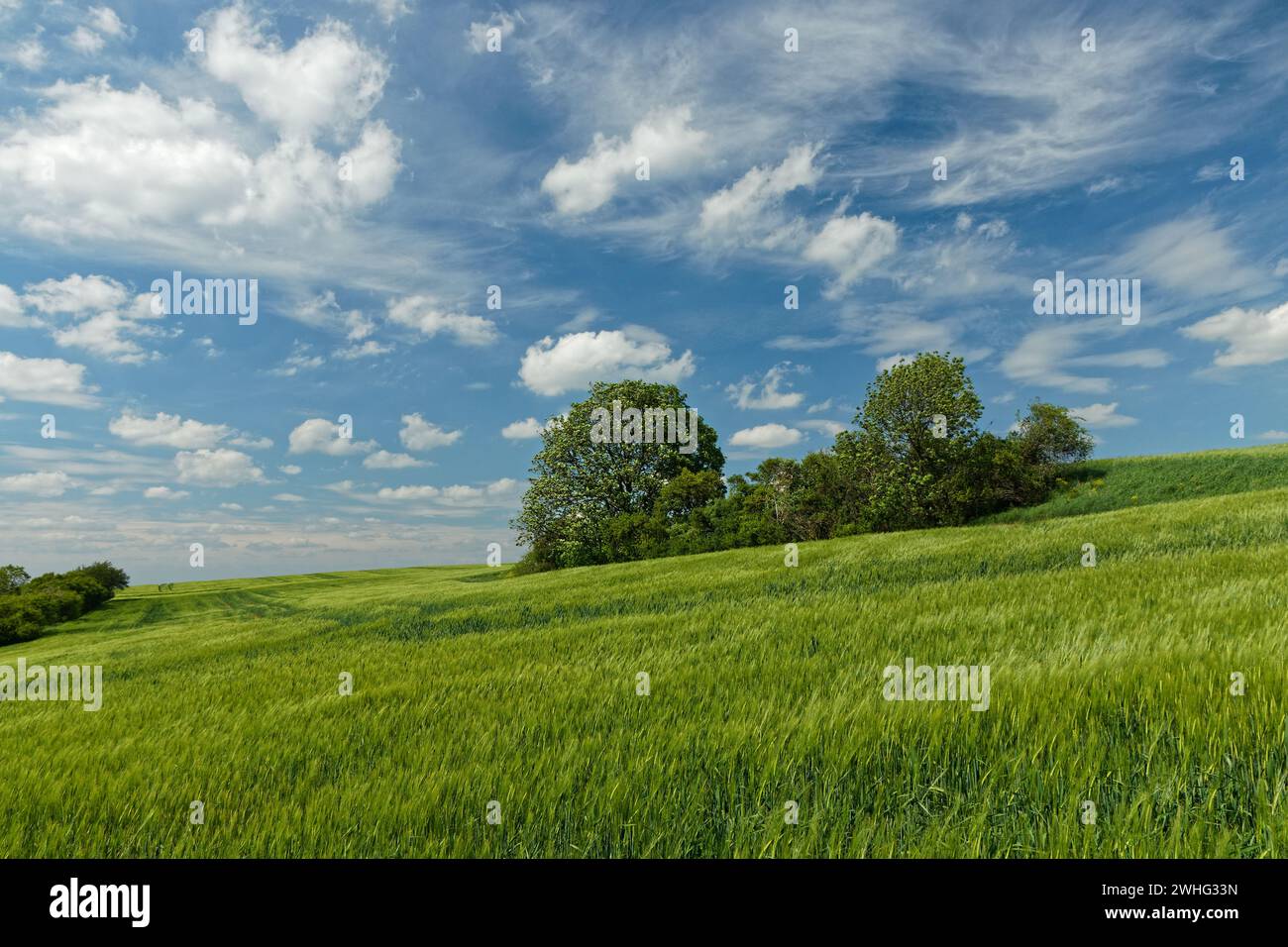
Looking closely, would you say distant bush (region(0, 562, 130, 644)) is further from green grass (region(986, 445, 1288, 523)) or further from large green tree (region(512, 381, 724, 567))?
green grass (region(986, 445, 1288, 523))

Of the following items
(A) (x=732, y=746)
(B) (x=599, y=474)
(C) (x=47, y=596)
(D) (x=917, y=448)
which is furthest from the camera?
(B) (x=599, y=474)

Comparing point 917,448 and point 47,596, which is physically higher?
point 917,448

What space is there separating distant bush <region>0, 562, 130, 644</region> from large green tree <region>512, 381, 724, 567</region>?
3826 centimetres

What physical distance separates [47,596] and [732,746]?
69.6m

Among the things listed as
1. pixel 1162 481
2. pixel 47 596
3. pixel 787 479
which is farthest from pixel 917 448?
pixel 47 596

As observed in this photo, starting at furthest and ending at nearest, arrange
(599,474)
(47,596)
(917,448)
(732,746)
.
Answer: (599,474), (47,596), (917,448), (732,746)

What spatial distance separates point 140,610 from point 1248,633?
230 feet

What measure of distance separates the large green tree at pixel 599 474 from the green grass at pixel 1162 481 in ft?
85.0

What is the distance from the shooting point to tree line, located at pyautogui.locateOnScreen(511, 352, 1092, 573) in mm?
43250

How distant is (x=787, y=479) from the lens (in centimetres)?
5022

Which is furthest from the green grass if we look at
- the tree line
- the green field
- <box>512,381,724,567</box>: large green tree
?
the green field

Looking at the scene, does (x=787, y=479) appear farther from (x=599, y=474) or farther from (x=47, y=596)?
(x=47, y=596)
